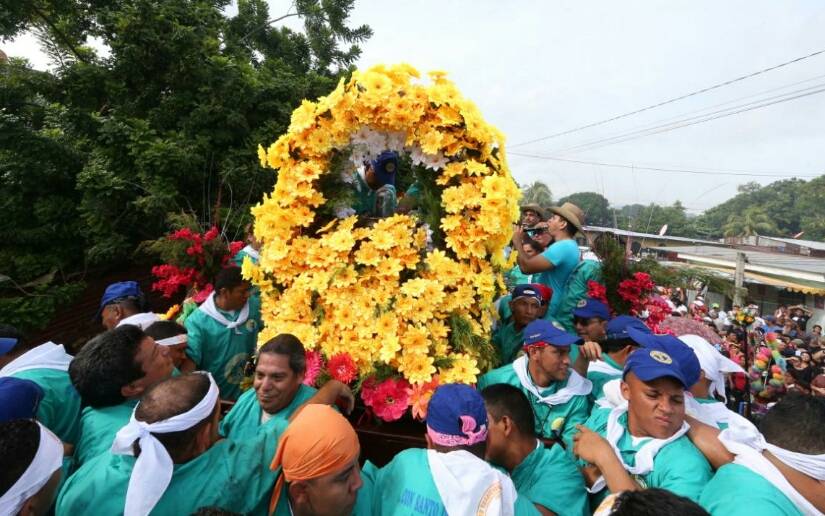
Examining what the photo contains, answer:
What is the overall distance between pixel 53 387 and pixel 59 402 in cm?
10

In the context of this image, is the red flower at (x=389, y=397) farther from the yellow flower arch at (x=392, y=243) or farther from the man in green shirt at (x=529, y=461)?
the man in green shirt at (x=529, y=461)

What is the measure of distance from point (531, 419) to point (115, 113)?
333 inches

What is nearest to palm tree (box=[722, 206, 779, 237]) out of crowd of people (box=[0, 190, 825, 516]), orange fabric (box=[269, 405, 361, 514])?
crowd of people (box=[0, 190, 825, 516])

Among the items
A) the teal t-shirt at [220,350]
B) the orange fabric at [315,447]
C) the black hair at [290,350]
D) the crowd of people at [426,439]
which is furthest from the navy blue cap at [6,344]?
Result: the orange fabric at [315,447]

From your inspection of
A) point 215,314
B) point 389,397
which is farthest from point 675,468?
point 215,314

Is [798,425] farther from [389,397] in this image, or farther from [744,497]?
[389,397]

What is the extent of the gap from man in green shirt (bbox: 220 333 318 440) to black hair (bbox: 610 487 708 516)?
1.89 metres

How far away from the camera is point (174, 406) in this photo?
1.83 metres

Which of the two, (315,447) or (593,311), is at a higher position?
(593,311)

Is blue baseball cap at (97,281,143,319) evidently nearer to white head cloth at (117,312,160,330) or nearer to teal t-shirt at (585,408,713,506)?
white head cloth at (117,312,160,330)

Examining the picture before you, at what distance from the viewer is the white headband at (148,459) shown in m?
1.64

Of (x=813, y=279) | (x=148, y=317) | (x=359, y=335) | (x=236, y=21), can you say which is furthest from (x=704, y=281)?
(x=813, y=279)

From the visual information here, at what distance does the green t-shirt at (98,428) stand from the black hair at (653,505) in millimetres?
2425

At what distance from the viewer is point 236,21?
14570 millimetres
